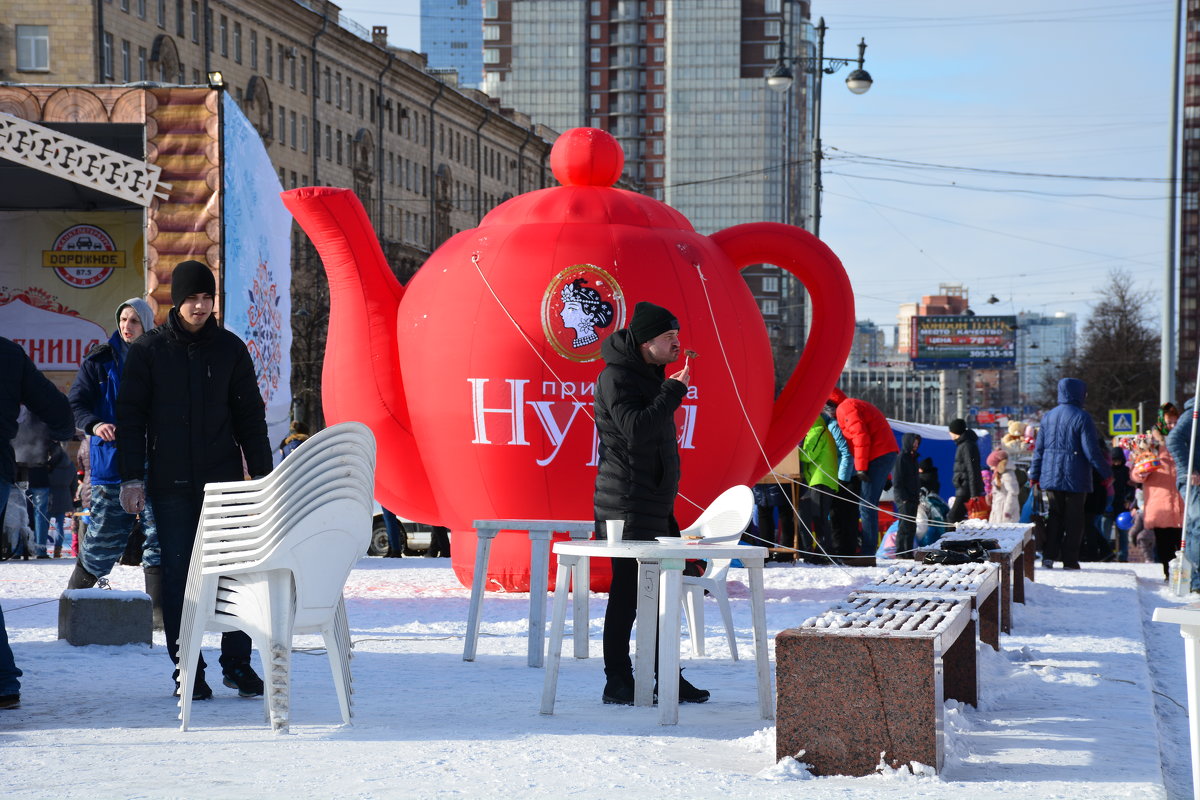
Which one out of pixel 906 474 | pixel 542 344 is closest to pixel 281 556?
pixel 542 344

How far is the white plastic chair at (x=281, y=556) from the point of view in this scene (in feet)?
19.8

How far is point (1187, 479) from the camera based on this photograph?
11.1m

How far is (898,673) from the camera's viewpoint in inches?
212

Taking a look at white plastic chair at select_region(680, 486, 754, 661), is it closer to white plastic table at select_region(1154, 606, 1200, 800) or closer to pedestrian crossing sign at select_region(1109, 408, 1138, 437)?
white plastic table at select_region(1154, 606, 1200, 800)

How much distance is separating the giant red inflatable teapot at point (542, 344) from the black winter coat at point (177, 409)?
4.09m

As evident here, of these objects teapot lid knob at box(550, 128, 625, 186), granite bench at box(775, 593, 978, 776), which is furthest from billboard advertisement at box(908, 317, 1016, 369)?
granite bench at box(775, 593, 978, 776)

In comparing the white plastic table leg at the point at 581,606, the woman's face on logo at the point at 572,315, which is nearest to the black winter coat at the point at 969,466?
the woman's face on logo at the point at 572,315

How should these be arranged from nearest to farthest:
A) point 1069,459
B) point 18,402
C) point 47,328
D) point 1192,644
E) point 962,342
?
1. point 1192,644
2. point 18,402
3. point 1069,459
4. point 47,328
5. point 962,342

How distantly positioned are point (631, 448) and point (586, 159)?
5.43 meters

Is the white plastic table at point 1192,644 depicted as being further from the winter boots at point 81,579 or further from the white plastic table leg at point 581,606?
the winter boots at point 81,579

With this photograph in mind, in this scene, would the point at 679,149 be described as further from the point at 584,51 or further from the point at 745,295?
the point at 745,295

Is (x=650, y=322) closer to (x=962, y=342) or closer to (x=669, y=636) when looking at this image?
(x=669, y=636)

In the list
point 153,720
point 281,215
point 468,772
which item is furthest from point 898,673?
point 281,215

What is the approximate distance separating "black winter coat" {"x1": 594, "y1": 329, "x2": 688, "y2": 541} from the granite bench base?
2.70 meters
